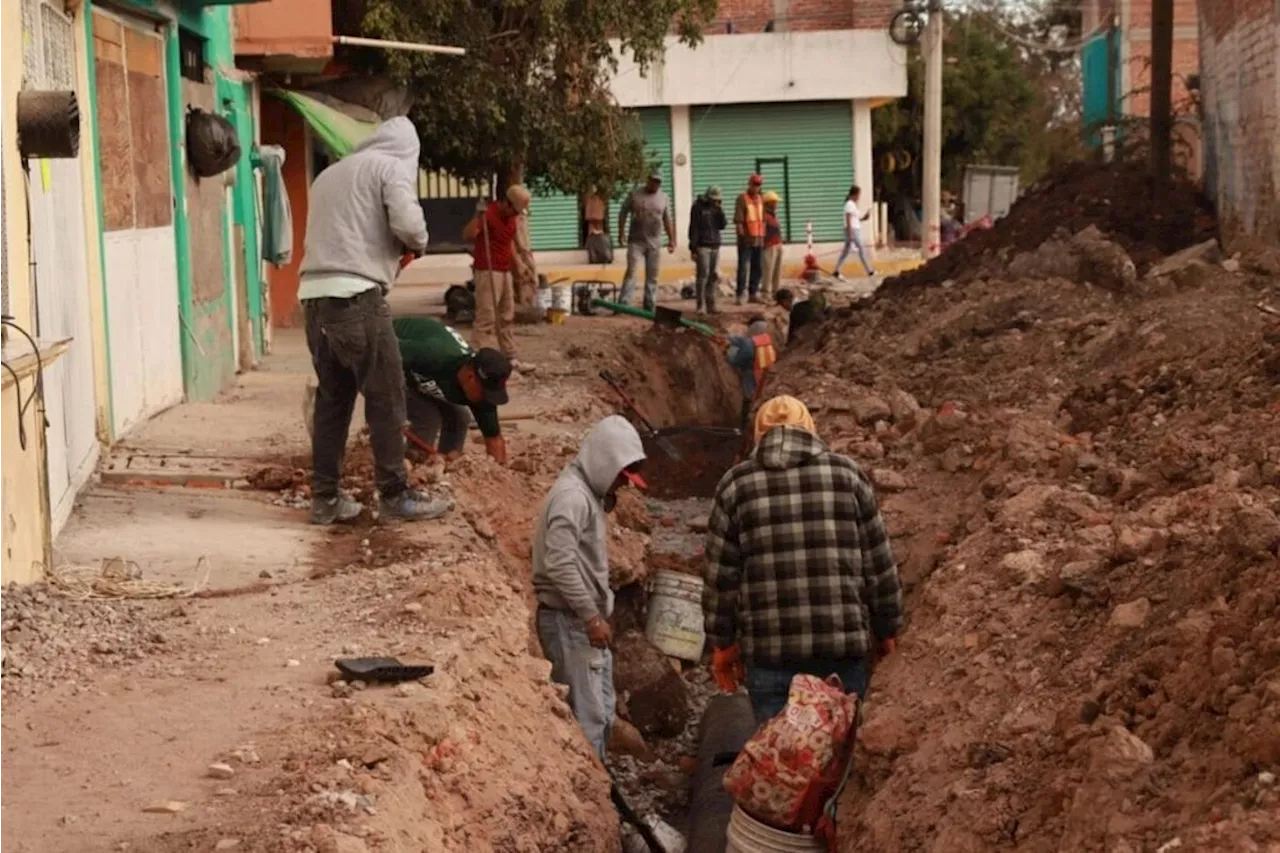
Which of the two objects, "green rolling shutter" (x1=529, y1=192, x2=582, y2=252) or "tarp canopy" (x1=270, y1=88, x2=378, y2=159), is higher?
"tarp canopy" (x1=270, y1=88, x2=378, y2=159)

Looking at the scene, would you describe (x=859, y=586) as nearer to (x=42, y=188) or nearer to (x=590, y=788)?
(x=590, y=788)

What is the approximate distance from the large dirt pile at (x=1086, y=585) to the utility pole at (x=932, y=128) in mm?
16531

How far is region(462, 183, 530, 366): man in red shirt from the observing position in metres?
18.7

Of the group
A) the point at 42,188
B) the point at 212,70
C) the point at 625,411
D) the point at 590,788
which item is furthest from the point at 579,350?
the point at 590,788

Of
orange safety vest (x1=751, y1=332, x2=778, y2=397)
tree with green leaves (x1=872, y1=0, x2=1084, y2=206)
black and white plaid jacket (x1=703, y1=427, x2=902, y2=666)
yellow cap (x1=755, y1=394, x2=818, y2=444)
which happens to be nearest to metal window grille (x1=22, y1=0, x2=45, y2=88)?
yellow cap (x1=755, y1=394, x2=818, y2=444)

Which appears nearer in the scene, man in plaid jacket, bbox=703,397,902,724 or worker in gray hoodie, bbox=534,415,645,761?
man in plaid jacket, bbox=703,397,902,724

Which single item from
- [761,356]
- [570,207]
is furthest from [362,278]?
[570,207]

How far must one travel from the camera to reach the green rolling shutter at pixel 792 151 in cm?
3831

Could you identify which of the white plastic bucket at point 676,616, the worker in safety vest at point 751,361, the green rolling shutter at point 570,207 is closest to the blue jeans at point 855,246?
the green rolling shutter at point 570,207

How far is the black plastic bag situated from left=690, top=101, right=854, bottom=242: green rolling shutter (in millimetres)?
23871

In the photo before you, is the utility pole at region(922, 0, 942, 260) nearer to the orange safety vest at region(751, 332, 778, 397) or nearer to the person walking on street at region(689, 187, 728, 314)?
the person walking on street at region(689, 187, 728, 314)

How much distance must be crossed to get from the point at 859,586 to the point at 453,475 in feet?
12.1

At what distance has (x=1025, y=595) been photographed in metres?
7.84

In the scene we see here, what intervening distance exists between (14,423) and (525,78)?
48.2ft
